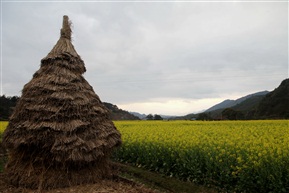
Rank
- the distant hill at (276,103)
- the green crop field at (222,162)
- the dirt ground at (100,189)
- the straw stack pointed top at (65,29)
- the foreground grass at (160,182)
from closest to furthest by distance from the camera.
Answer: the dirt ground at (100,189), the green crop field at (222,162), the foreground grass at (160,182), the straw stack pointed top at (65,29), the distant hill at (276,103)

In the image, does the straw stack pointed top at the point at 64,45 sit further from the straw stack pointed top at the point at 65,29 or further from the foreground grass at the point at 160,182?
the foreground grass at the point at 160,182

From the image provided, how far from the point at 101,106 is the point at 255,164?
13.7 ft

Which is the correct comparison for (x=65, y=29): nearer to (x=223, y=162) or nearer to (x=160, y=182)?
(x=160, y=182)

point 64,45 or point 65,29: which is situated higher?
point 65,29

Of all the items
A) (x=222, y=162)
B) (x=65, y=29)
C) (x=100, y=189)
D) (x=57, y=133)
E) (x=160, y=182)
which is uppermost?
(x=65, y=29)

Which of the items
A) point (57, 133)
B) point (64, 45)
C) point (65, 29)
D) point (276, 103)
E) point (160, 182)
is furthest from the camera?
point (276, 103)

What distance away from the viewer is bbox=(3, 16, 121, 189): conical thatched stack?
616 centimetres

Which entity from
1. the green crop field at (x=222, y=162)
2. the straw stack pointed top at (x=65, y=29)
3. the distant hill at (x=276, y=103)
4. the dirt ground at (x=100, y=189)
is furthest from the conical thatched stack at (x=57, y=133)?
the distant hill at (x=276, y=103)

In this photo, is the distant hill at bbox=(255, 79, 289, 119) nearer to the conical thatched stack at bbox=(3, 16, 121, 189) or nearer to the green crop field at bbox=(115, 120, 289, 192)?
the green crop field at bbox=(115, 120, 289, 192)

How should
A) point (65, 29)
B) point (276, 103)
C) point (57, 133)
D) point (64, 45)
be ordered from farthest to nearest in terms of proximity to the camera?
point (276, 103) → point (65, 29) → point (64, 45) → point (57, 133)

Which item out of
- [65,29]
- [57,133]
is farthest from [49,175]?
[65,29]

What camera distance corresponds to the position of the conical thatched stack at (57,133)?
6160mm

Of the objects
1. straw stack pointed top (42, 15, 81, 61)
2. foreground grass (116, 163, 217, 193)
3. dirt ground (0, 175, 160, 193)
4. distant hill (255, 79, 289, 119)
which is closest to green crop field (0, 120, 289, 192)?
foreground grass (116, 163, 217, 193)

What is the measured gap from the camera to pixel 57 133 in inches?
244
